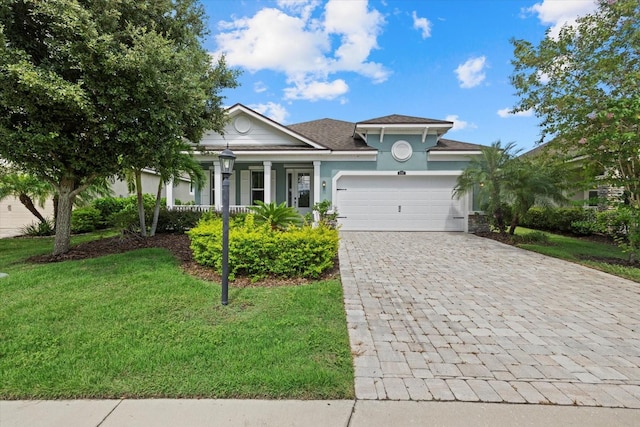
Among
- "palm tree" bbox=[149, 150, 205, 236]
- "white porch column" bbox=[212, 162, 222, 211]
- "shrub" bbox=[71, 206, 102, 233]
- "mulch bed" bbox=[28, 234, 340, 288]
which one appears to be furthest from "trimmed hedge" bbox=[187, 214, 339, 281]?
"shrub" bbox=[71, 206, 102, 233]

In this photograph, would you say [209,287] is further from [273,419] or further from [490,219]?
[490,219]

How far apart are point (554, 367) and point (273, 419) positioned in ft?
8.65

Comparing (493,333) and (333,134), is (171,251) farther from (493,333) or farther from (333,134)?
(333,134)

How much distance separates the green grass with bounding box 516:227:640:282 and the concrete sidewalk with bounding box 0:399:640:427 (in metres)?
5.63

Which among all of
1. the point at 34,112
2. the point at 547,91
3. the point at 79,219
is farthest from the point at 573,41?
the point at 79,219

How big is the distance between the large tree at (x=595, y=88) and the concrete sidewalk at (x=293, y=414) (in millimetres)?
6701

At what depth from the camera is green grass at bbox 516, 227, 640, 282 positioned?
646 centimetres

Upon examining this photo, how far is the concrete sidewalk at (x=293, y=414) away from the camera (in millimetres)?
2188

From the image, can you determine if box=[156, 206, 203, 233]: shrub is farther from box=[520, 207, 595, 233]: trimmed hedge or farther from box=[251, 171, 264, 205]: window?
box=[520, 207, 595, 233]: trimmed hedge

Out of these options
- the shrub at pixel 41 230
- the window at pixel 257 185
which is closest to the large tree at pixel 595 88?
the window at pixel 257 185

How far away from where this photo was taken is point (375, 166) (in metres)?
13.0

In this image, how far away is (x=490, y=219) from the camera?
1216 cm

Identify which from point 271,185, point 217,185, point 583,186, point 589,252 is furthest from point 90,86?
point 589,252

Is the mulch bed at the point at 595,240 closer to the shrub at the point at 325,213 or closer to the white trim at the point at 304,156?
the white trim at the point at 304,156
